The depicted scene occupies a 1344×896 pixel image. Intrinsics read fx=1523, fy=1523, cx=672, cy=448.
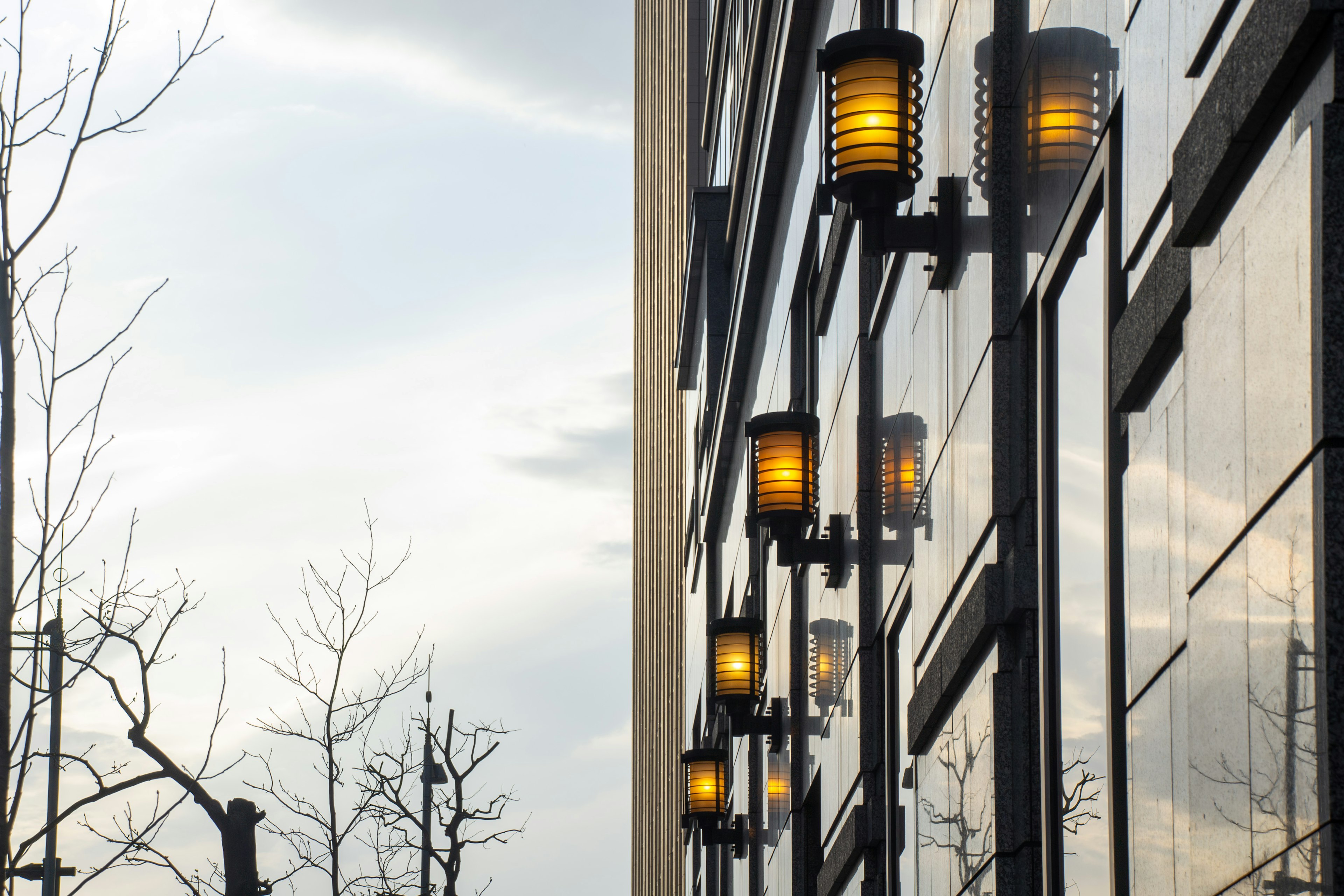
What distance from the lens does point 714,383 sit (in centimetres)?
3334

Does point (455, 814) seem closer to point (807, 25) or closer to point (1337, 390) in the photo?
point (807, 25)

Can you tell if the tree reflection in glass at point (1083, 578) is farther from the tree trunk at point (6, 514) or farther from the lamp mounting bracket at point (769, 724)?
the lamp mounting bracket at point (769, 724)

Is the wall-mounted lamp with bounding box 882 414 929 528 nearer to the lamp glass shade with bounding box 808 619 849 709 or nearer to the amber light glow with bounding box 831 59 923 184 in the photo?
the amber light glow with bounding box 831 59 923 184

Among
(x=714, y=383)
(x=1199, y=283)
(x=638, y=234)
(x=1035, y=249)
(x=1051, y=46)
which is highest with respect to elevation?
(x=638, y=234)

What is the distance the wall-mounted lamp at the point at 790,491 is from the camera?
565 inches

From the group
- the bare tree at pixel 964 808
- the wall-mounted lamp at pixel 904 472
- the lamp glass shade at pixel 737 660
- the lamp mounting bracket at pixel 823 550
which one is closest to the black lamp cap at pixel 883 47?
the wall-mounted lamp at pixel 904 472

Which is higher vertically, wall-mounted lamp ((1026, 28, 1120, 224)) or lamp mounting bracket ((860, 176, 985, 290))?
lamp mounting bracket ((860, 176, 985, 290))

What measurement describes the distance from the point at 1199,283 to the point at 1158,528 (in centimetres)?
102

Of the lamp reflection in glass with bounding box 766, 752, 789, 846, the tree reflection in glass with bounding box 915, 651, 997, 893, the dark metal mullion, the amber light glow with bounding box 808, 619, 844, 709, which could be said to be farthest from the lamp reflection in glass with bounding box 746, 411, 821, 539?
the dark metal mullion

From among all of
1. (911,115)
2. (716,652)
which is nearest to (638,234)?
(716,652)

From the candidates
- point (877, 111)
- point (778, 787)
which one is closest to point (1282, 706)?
point (877, 111)

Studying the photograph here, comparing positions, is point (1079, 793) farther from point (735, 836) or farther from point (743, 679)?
point (735, 836)

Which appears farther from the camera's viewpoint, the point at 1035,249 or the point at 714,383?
the point at 714,383

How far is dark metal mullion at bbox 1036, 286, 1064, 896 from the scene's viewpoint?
7.36 metres
